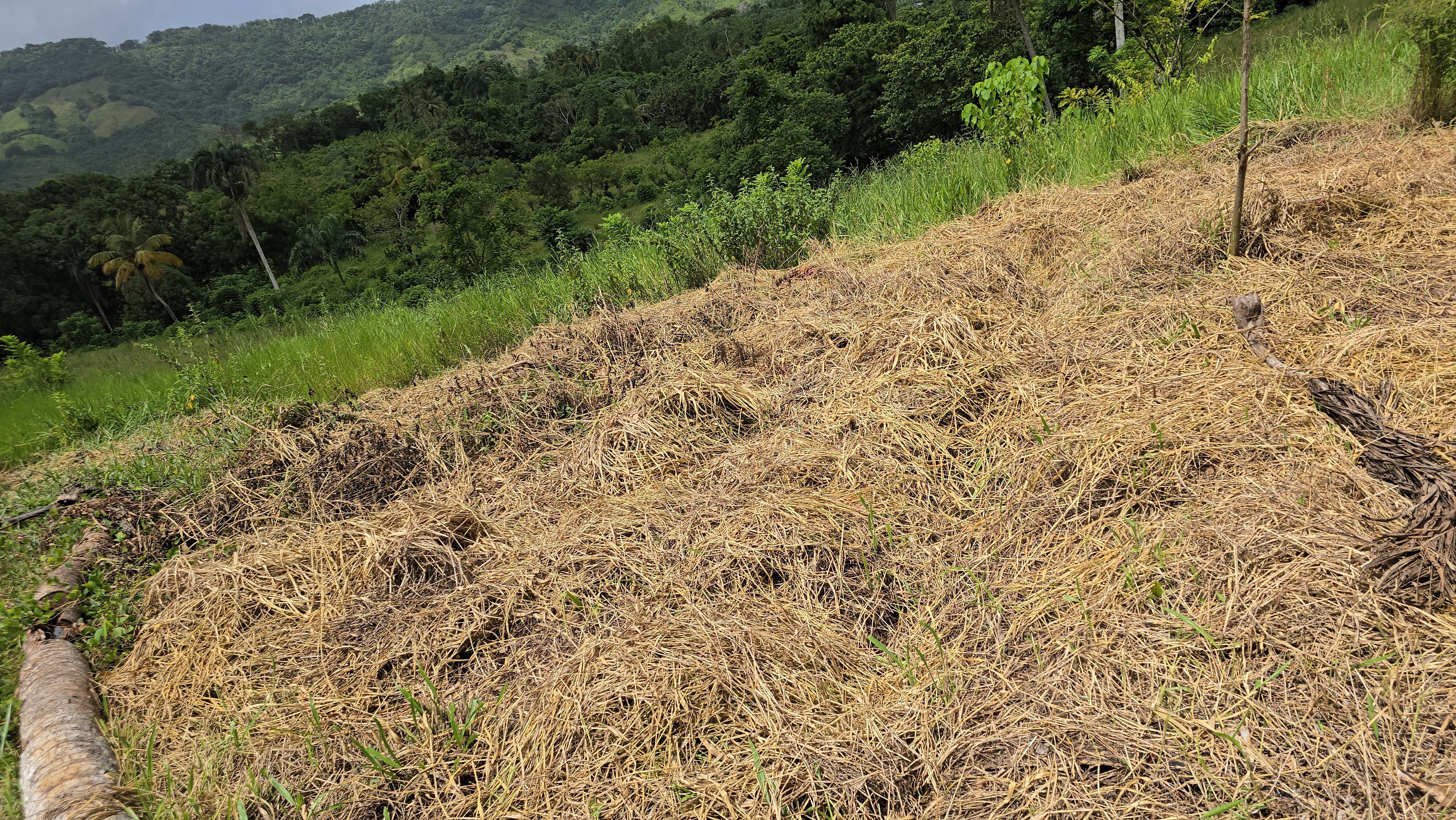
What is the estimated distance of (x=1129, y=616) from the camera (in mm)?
1734

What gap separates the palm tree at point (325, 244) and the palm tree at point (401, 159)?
532cm

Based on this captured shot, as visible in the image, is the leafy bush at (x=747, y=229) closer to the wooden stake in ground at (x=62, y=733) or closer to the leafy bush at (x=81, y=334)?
the wooden stake in ground at (x=62, y=733)

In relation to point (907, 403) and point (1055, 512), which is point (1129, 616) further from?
point (907, 403)

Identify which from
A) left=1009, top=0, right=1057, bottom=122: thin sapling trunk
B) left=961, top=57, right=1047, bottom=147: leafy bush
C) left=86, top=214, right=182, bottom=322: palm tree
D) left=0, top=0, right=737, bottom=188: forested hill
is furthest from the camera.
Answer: left=0, top=0, right=737, bottom=188: forested hill

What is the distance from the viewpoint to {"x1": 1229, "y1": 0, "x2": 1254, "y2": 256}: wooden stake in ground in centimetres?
288

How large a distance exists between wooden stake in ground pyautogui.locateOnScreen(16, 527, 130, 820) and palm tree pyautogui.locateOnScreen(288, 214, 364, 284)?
60174 mm

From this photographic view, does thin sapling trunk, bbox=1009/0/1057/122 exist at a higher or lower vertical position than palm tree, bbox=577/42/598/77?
lower

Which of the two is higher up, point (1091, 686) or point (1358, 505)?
point (1358, 505)

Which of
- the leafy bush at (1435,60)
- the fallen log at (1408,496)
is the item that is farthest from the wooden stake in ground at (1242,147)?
the leafy bush at (1435,60)

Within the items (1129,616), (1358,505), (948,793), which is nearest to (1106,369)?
(1358,505)

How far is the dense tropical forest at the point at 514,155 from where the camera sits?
20.9 meters

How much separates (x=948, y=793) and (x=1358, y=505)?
1.35 meters

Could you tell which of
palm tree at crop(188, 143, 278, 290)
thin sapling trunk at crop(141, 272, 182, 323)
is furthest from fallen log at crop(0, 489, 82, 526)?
thin sapling trunk at crop(141, 272, 182, 323)

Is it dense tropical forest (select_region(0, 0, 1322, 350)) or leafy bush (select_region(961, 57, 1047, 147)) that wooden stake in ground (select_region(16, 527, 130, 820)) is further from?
leafy bush (select_region(961, 57, 1047, 147))
